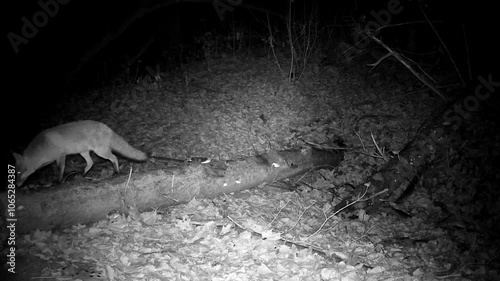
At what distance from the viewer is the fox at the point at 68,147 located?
6055 mm

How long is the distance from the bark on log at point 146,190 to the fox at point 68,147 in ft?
4.59

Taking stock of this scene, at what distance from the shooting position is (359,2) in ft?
45.5

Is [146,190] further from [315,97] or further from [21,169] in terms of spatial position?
[315,97]

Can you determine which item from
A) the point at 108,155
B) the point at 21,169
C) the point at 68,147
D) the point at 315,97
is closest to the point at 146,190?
the point at 108,155

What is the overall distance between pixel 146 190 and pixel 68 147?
2156 mm

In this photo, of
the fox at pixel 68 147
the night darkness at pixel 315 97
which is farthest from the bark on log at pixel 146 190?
the fox at pixel 68 147

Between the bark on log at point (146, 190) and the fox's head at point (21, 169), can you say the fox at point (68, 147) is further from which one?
the bark on log at point (146, 190)

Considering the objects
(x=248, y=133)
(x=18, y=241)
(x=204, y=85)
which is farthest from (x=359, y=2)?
(x=18, y=241)

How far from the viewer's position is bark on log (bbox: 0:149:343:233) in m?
4.50

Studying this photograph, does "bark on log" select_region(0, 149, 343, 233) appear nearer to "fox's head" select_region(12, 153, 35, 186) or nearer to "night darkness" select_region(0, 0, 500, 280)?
"night darkness" select_region(0, 0, 500, 280)

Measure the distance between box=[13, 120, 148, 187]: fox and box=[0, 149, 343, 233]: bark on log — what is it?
1.40 m

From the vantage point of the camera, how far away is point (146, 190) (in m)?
5.38

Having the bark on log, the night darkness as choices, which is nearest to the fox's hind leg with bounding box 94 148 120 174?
the night darkness

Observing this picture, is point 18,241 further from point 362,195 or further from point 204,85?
point 204,85
